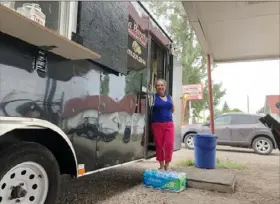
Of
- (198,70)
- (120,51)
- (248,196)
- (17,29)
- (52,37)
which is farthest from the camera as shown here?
(198,70)

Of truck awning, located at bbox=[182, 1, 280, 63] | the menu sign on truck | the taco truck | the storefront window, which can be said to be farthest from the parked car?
the storefront window

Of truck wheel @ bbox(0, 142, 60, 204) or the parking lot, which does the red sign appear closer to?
the parking lot

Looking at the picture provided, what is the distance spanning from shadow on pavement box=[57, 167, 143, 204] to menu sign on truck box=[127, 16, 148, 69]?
1.73 meters

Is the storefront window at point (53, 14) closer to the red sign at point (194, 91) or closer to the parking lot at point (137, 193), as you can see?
the parking lot at point (137, 193)

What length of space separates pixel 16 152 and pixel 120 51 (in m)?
1.76

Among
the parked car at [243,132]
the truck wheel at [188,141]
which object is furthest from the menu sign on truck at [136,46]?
the truck wheel at [188,141]

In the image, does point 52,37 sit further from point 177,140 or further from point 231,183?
point 177,140

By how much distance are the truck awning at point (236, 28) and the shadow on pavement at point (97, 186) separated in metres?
3.08

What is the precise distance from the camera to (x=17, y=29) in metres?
A: 2.09

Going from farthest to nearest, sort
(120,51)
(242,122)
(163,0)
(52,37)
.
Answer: (163,0), (242,122), (120,51), (52,37)

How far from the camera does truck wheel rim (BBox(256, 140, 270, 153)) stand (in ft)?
37.7

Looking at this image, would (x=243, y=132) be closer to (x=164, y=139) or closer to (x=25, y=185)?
(x=164, y=139)

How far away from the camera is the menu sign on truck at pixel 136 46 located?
13.0 ft

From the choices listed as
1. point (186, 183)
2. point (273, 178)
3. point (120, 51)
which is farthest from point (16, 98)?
point (273, 178)
